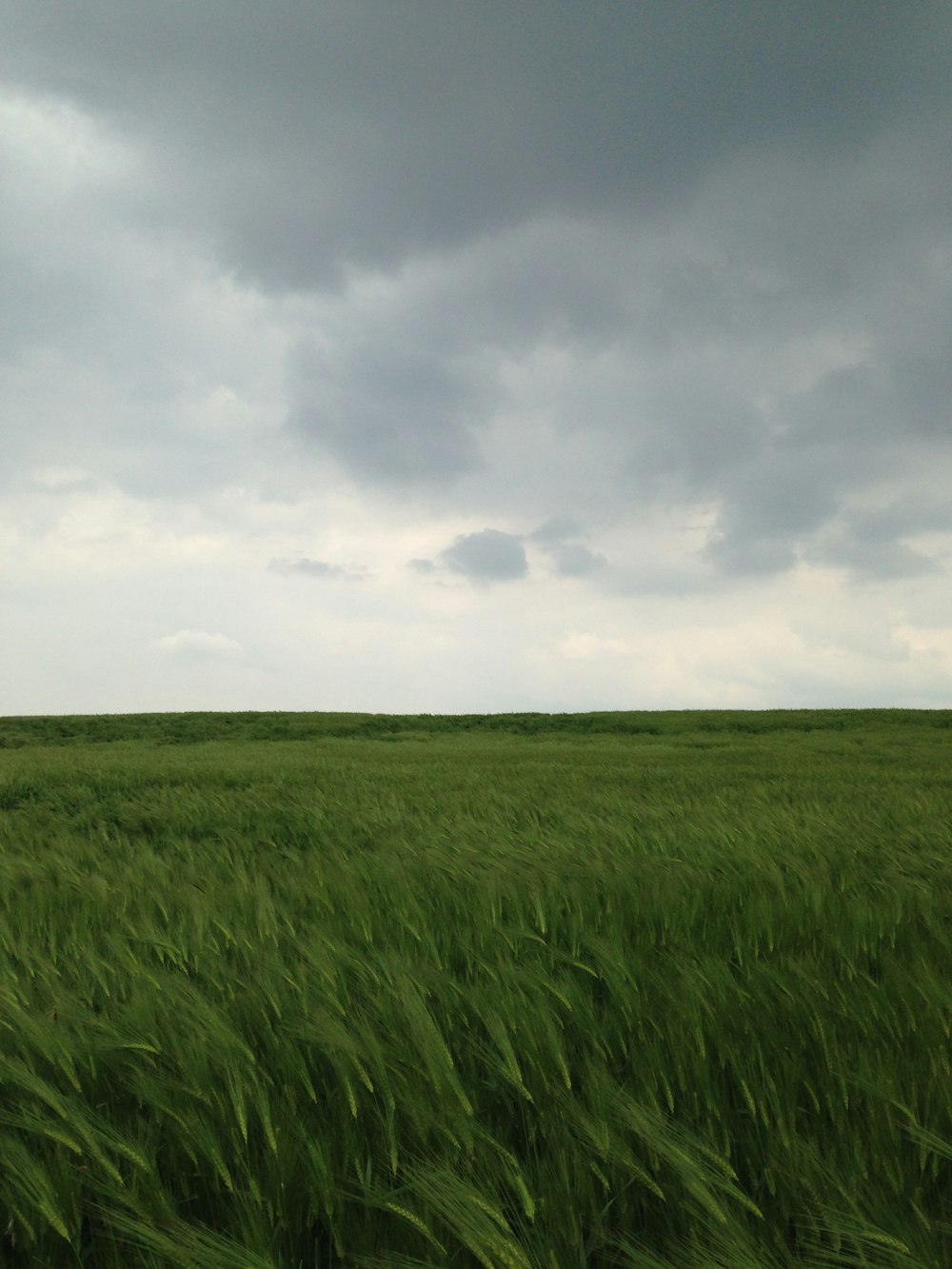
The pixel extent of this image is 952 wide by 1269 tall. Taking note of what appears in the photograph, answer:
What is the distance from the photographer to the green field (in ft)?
3.58

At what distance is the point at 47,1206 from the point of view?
1062mm

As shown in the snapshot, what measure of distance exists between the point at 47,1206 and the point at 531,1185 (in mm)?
754

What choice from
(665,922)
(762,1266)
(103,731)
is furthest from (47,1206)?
(103,731)

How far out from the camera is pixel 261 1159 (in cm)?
126

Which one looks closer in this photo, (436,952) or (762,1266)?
(762,1266)

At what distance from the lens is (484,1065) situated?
1.60 meters

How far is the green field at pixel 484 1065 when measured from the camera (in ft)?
3.58

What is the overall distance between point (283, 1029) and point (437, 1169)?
0.61 metres

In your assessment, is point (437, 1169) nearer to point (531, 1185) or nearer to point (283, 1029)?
point (531, 1185)

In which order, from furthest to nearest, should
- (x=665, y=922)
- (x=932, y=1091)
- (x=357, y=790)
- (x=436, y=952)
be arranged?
1. (x=357, y=790)
2. (x=665, y=922)
3. (x=436, y=952)
4. (x=932, y=1091)

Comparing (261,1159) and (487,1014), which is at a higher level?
(487,1014)

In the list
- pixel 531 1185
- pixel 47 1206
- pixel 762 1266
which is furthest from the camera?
pixel 531 1185

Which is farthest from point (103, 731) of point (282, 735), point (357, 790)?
point (357, 790)

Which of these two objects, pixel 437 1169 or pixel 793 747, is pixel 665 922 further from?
pixel 793 747
